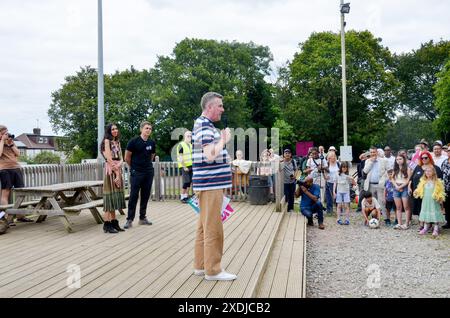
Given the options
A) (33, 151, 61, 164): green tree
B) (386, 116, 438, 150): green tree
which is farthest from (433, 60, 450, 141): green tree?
(33, 151, 61, 164): green tree

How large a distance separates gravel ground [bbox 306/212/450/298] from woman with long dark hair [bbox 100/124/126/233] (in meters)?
3.27

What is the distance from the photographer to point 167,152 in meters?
39.1

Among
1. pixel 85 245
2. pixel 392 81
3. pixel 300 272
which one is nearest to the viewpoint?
pixel 300 272

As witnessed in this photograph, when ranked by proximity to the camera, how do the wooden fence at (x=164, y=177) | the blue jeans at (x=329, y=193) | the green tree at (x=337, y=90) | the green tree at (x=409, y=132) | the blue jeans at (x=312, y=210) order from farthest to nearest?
the green tree at (x=409, y=132), the green tree at (x=337, y=90), the blue jeans at (x=329, y=193), the wooden fence at (x=164, y=177), the blue jeans at (x=312, y=210)

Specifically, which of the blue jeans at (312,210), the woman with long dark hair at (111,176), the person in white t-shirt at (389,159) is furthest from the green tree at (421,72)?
the woman with long dark hair at (111,176)

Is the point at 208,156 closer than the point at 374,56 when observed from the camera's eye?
Yes

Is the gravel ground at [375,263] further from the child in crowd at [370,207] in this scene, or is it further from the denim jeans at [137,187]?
the denim jeans at [137,187]

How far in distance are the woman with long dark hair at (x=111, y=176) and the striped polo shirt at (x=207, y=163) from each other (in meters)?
3.03

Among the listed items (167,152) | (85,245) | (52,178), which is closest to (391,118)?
(167,152)

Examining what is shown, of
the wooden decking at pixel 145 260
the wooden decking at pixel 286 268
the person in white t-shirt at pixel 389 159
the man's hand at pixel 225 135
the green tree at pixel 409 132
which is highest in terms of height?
the green tree at pixel 409 132

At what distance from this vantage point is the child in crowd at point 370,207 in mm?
9852

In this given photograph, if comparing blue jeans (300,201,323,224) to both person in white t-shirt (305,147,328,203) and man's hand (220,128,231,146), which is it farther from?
man's hand (220,128,231,146)
